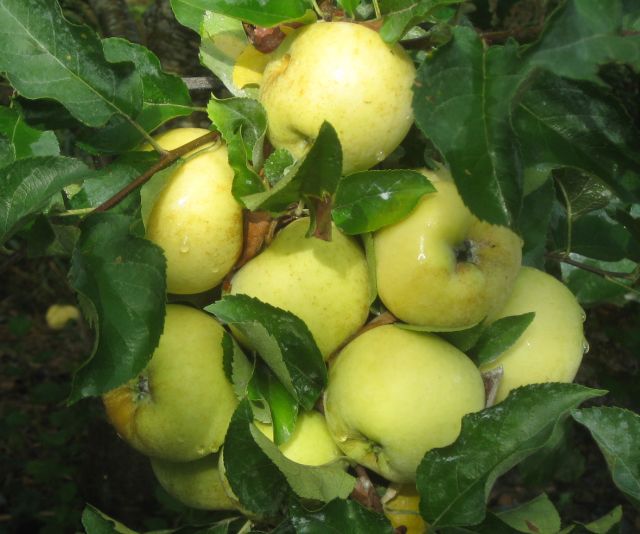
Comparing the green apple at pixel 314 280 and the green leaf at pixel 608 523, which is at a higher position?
the green apple at pixel 314 280

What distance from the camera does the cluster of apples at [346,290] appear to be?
85cm

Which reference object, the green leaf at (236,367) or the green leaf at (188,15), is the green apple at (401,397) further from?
the green leaf at (188,15)

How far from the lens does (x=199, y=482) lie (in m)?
1.00

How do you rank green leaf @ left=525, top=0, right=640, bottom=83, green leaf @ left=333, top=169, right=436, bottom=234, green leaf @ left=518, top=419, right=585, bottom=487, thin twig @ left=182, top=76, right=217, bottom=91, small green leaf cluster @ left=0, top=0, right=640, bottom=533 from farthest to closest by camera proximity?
green leaf @ left=518, top=419, right=585, bottom=487
thin twig @ left=182, top=76, right=217, bottom=91
green leaf @ left=333, top=169, right=436, bottom=234
small green leaf cluster @ left=0, top=0, right=640, bottom=533
green leaf @ left=525, top=0, right=640, bottom=83

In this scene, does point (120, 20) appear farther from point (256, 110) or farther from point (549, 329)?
point (549, 329)

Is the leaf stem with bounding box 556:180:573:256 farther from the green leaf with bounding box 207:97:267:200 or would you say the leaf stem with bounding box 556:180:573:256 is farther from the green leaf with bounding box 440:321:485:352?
the green leaf with bounding box 207:97:267:200

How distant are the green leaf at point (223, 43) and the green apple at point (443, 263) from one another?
0.28 meters

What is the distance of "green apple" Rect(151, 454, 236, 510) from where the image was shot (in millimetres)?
1001

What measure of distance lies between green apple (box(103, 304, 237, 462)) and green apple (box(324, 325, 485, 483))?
138mm

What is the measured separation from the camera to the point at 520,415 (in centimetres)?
85

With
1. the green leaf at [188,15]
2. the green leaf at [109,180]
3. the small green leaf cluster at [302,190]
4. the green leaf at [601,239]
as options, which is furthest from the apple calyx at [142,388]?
the green leaf at [601,239]

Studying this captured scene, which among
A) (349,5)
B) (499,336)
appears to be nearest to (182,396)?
(499,336)

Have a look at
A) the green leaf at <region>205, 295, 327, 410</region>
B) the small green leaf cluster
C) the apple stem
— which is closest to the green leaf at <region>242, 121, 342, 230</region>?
the small green leaf cluster

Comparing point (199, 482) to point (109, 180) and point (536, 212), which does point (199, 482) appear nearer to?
point (109, 180)
